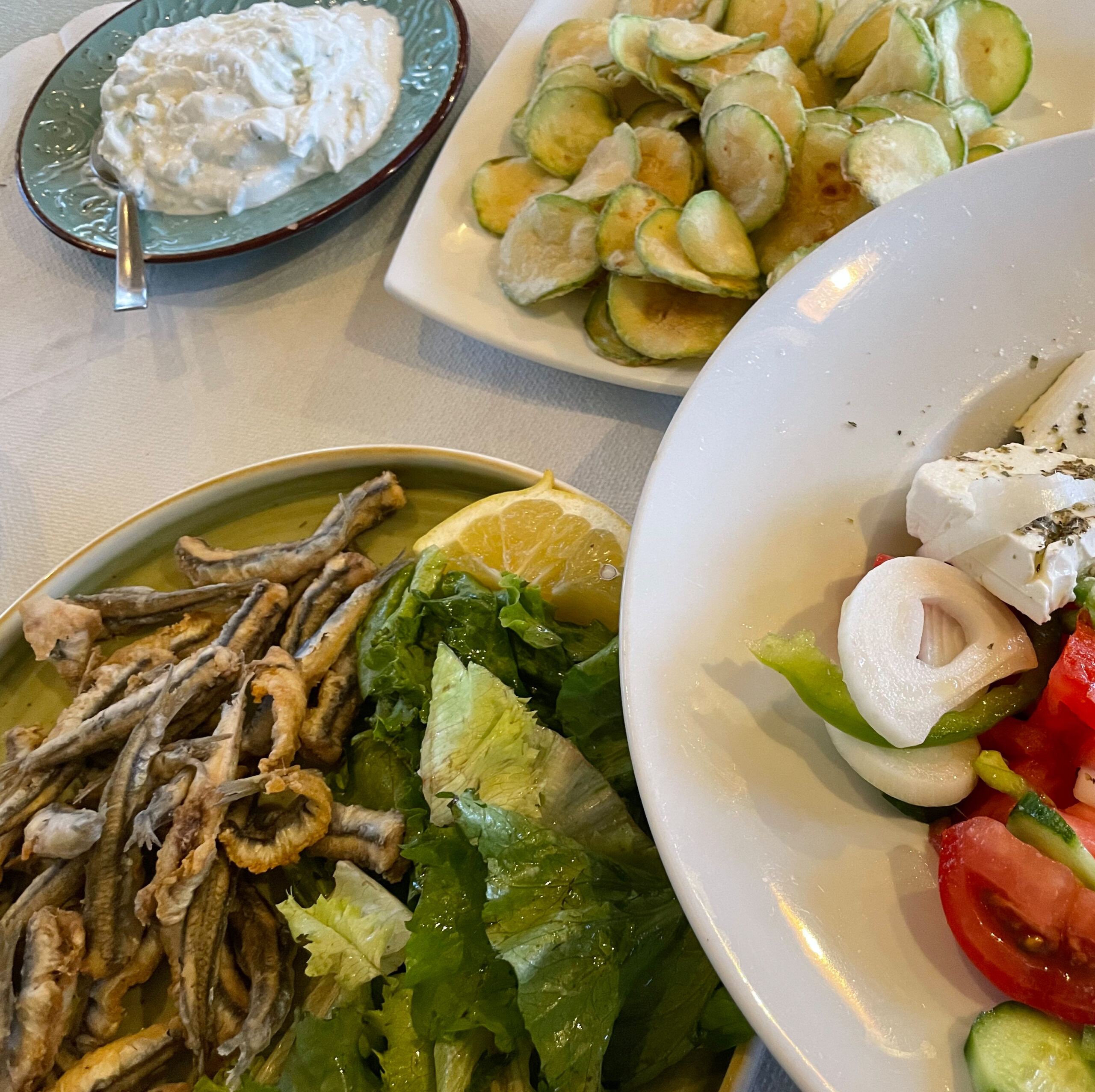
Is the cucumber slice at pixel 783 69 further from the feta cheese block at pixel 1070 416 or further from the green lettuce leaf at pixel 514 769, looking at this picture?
the green lettuce leaf at pixel 514 769

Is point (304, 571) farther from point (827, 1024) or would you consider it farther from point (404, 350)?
point (827, 1024)

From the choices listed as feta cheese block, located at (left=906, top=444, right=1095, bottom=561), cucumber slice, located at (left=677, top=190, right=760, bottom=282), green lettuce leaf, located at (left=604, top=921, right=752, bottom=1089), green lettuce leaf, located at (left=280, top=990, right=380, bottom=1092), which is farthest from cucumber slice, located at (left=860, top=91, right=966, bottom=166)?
green lettuce leaf, located at (left=280, top=990, right=380, bottom=1092)

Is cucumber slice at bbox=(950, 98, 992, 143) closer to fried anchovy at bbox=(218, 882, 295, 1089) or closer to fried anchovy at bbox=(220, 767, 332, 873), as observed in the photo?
fried anchovy at bbox=(220, 767, 332, 873)

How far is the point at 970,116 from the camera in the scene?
1087 millimetres

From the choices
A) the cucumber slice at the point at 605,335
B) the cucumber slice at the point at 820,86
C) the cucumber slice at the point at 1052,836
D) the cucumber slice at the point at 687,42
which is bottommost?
the cucumber slice at the point at 605,335

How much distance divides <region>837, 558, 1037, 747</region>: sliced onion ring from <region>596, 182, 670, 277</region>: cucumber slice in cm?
60

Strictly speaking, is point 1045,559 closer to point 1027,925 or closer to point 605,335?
point 1027,925

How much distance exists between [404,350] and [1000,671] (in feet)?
3.25

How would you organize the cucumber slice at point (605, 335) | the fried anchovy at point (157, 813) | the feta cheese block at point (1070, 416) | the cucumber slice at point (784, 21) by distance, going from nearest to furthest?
the feta cheese block at point (1070, 416), the fried anchovy at point (157, 813), the cucumber slice at point (605, 335), the cucumber slice at point (784, 21)

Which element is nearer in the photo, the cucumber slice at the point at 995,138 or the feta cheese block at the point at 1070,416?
the feta cheese block at the point at 1070,416

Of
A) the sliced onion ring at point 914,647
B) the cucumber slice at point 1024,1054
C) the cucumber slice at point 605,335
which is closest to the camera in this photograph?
the cucumber slice at point 1024,1054

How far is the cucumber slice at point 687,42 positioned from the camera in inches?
45.1

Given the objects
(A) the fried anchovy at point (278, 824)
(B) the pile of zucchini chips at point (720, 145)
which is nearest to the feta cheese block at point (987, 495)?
(B) the pile of zucchini chips at point (720, 145)

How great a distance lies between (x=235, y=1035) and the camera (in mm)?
817
